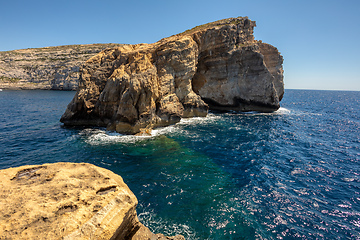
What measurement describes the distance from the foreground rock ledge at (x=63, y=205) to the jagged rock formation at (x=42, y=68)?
119 metres

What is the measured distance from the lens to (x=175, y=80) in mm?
34875

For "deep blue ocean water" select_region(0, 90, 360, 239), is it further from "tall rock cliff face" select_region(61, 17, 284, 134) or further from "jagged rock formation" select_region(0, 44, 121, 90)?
"jagged rock formation" select_region(0, 44, 121, 90)

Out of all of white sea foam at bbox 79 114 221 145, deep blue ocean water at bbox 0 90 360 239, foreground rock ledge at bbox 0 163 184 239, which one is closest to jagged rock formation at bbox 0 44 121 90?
deep blue ocean water at bbox 0 90 360 239

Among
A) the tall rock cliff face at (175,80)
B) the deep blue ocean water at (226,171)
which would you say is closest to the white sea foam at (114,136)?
the deep blue ocean water at (226,171)

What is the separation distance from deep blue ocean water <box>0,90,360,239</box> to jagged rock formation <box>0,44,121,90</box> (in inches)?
3552

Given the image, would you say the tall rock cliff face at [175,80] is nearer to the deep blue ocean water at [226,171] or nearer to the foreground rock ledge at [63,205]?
the deep blue ocean water at [226,171]

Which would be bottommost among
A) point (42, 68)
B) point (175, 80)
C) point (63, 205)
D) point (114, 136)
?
point (114, 136)

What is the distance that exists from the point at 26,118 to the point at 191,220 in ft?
133

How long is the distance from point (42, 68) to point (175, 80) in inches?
4832

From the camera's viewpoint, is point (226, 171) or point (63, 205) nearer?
point (63, 205)

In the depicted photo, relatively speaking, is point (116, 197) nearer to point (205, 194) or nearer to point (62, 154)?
point (205, 194)

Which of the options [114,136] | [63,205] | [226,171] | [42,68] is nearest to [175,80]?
[114,136]

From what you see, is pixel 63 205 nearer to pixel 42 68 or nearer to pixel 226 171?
pixel 226 171

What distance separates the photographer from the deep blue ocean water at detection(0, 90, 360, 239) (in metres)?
10.6
